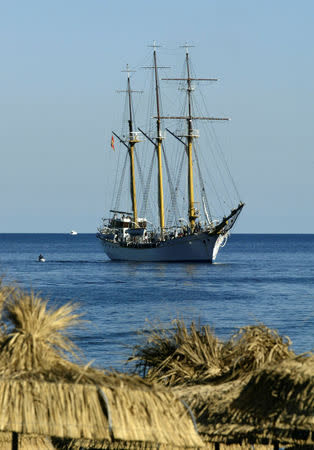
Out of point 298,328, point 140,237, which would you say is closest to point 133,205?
point 140,237

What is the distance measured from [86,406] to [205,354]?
10.1 feet

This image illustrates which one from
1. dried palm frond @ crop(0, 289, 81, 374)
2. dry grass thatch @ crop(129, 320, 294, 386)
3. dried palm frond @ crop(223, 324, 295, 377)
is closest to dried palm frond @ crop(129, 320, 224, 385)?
dry grass thatch @ crop(129, 320, 294, 386)

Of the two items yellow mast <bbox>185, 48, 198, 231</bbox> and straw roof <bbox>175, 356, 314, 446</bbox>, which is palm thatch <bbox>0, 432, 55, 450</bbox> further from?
yellow mast <bbox>185, 48, 198, 231</bbox>

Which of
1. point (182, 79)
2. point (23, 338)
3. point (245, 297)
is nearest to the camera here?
point (23, 338)

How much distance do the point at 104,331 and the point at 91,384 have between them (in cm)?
2720

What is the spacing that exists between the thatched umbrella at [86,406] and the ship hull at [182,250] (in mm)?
78057

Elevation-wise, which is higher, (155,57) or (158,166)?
(155,57)

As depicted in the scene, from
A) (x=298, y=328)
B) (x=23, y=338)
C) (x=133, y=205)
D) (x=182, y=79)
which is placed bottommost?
(x=298, y=328)

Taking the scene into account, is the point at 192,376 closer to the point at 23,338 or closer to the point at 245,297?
the point at 23,338

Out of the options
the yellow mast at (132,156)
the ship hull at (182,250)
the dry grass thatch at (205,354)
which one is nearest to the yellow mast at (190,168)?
the ship hull at (182,250)

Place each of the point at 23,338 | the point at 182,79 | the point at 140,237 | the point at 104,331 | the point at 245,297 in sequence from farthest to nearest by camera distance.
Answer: the point at 140,237 < the point at 182,79 < the point at 245,297 < the point at 104,331 < the point at 23,338

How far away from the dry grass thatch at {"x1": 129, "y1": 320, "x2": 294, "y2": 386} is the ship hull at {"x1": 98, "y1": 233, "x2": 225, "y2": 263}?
7508cm

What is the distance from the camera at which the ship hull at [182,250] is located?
3435 inches

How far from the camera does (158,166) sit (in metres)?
91.6
